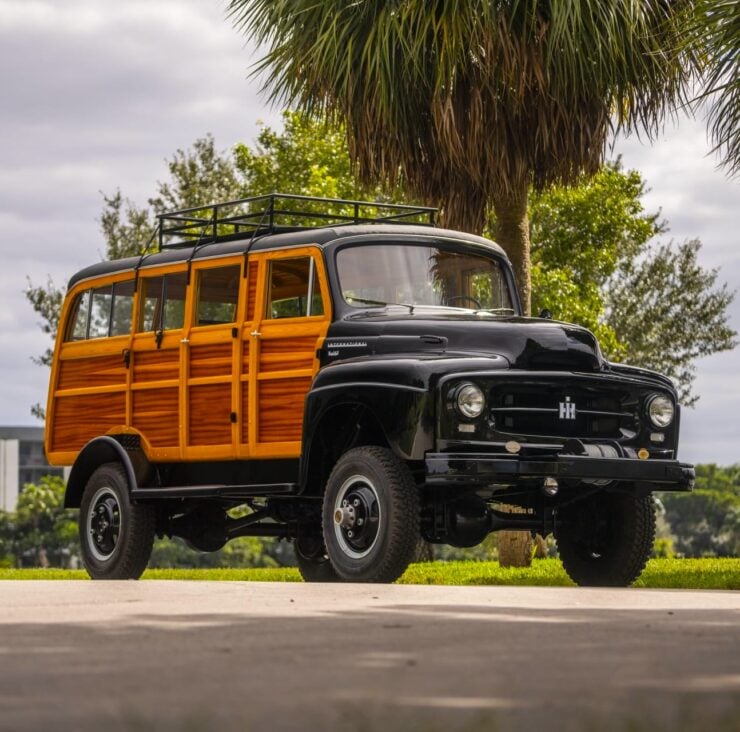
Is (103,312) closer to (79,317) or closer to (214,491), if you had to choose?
(79,317)

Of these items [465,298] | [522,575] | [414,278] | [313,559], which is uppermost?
[414,278]

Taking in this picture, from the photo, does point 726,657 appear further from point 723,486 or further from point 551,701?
point 723,486

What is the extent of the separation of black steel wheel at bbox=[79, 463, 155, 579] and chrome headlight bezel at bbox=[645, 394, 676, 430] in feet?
13.8

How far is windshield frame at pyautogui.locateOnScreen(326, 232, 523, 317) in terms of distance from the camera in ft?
39.9

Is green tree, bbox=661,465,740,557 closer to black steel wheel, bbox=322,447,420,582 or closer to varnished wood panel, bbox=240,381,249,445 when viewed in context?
varnished wood panel, bbox=240,381,249,445

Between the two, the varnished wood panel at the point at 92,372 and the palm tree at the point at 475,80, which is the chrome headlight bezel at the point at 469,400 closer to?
the varnished wood panel at the point at 92,372

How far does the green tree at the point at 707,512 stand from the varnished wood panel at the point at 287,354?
92622 millimetres

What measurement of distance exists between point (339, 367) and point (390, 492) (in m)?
1.12

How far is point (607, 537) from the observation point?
41.4 ft

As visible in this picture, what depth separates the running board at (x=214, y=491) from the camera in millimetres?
12164

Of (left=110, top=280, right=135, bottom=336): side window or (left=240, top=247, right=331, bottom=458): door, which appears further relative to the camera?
(left=110, top=280, right=135, bottom=336): side window

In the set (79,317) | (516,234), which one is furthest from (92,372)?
(516,234)

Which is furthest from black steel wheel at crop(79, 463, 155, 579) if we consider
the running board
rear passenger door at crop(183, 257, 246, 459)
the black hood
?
the black hood

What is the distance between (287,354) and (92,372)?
8.95ft
